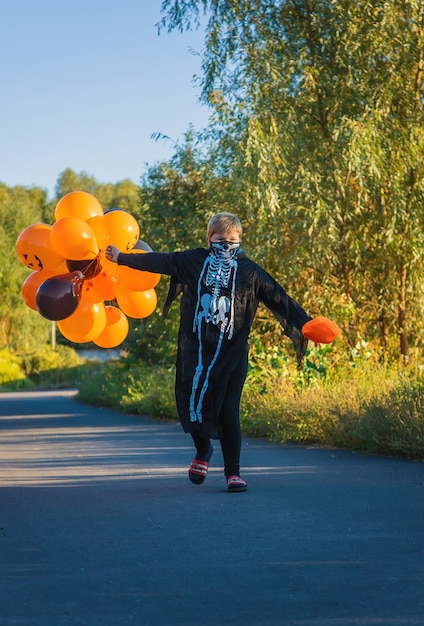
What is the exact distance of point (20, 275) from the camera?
192 feet

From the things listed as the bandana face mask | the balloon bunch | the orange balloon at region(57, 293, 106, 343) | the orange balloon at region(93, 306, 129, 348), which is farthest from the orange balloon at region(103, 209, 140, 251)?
the bandana face mask

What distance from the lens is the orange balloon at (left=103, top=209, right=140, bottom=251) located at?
345 inches

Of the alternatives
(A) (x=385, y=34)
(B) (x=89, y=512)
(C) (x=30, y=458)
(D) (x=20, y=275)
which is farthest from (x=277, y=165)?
(D) (x=20, y=275)

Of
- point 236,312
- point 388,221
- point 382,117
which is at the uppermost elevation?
point 382,117

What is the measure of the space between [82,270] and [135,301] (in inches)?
28.1

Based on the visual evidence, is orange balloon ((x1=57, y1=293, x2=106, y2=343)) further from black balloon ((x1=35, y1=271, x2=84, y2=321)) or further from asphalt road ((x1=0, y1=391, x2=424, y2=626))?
asphalt road ((x1=0, y1=391, x2=424, y2=626))

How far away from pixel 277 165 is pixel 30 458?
Answer: 627 cm

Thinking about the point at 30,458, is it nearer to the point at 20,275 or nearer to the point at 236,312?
the point at 236,312

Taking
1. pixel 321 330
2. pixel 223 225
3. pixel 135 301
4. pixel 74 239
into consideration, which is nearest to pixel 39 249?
pixel 74 239

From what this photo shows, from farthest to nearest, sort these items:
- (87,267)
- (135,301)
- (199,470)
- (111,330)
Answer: (111,330) < (135,301) < (87,267) < (199,470)

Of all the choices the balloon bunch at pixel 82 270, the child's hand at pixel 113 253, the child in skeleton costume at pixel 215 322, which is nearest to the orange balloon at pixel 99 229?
the balloon bunch at pixel 82 270

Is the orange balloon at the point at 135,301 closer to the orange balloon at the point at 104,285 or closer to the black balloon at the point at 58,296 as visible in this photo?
the orange balloon at the point at 104,285

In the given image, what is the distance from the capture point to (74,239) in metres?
8.38

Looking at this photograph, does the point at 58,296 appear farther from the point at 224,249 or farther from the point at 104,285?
the point at 224,249
